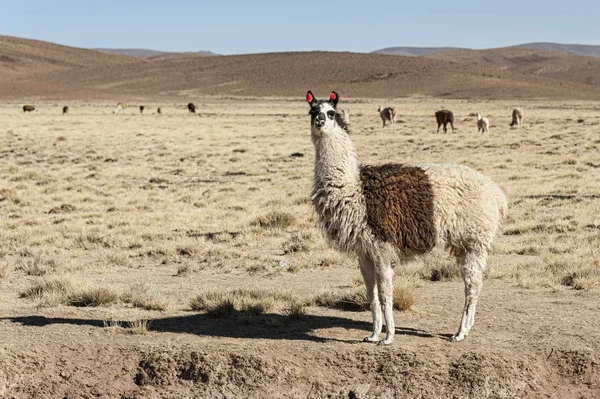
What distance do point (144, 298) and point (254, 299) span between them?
1.17 m

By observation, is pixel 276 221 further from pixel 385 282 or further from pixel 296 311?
pixel 385 282

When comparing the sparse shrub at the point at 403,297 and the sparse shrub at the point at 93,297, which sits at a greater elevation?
the sparse shrub at the point at 403,297

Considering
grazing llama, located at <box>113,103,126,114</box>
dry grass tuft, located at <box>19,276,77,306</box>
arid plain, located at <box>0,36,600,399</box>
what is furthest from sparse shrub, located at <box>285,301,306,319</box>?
grazing llama, located at <box>113,103,126,114</box>

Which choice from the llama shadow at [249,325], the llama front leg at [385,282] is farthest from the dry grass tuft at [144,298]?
the llama front leg at [385,282]

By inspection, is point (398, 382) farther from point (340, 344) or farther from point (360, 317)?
point (360, 317)

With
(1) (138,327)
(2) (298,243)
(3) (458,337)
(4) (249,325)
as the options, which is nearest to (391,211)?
(3) (458,337)

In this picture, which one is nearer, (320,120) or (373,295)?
(320,120)

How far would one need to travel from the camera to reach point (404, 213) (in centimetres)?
666

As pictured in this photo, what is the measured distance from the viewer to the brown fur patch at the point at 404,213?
6.64 metres

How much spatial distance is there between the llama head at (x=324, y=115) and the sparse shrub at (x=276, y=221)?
6879 millimetres

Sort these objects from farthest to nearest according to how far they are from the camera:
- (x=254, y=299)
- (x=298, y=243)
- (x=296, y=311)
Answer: (x=298, y=243) → (x=254, y=299) → (x=296, y=311)

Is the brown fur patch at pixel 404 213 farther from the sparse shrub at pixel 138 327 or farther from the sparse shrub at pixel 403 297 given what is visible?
the sparse shrub at pixel 138 327

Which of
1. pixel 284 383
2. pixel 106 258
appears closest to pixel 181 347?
pixel 284 383

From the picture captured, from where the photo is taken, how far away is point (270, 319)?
310 inches
